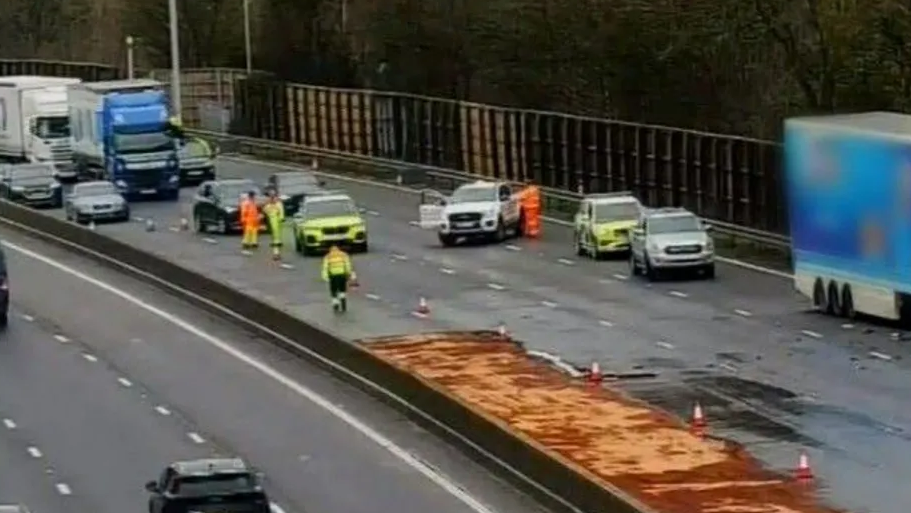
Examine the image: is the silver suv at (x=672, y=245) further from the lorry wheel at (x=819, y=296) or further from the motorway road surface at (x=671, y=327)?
the lorry wheel at (x=819, y=296)

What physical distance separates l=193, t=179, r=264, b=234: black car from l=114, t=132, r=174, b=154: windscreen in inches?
392

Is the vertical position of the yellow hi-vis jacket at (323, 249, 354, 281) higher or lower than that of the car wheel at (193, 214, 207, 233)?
higher

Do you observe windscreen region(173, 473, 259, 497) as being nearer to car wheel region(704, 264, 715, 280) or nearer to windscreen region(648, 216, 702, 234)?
windscreen region(648, 216, 702, 234)

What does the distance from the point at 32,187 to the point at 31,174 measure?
929mm

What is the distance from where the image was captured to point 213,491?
2878 cm

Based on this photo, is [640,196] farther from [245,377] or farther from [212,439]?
[212,439]

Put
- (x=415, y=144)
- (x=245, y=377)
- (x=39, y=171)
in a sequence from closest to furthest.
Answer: (x=245, y=377) → (x=39, y=171) → (x=415, y=144)

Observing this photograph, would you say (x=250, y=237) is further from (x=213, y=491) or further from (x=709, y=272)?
(x=213, y=491)

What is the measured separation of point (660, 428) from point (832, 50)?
47.2 metres

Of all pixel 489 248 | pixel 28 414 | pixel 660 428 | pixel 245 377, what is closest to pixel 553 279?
pixel 489 248

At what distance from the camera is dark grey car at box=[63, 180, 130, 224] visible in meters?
74.3

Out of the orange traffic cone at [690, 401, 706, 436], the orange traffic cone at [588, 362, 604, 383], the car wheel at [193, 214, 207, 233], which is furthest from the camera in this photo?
the car wheel at [193, 214, 207, 233]

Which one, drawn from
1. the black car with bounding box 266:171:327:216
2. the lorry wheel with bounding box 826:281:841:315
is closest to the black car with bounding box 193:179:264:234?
the black car with bounding box 266:171:327:216

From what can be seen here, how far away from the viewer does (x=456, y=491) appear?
35438 millimetres
